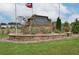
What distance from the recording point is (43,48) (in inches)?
132

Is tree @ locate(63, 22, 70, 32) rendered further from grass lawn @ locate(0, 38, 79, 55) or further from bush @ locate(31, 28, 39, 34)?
bush @ locate(31, 28, 39, 34)

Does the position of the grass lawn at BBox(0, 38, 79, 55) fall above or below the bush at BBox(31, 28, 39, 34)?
below

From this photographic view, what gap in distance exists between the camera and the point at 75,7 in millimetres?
3328

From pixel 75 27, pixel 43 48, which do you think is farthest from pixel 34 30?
pixel 75 27

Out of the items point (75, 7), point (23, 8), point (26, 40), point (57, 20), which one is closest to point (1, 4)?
point (23, 8)

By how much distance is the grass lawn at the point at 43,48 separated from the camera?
3.35 meters

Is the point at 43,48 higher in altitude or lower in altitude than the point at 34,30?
lower

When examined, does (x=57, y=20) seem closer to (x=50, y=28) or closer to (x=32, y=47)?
(x=50, y=28)

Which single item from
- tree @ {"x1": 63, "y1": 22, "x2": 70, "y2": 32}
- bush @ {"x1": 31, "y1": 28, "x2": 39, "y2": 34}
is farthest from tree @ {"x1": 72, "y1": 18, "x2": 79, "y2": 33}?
bush @ {"x1": 31, "y1": 28, "x2": 39, "y2": 34}

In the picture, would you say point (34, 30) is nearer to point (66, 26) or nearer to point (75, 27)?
point (66, 26)

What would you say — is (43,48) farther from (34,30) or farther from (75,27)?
(75,27)

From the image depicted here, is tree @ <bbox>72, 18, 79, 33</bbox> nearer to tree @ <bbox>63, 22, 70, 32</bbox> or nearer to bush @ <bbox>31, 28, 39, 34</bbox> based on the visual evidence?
tree @ <bbox>63, 22, 70, 32</bbox>

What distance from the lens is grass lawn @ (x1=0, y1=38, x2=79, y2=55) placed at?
3.35m

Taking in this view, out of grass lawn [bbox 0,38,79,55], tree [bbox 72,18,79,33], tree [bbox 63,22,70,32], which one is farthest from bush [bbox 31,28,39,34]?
tree [bbox 72,18,79,33]
